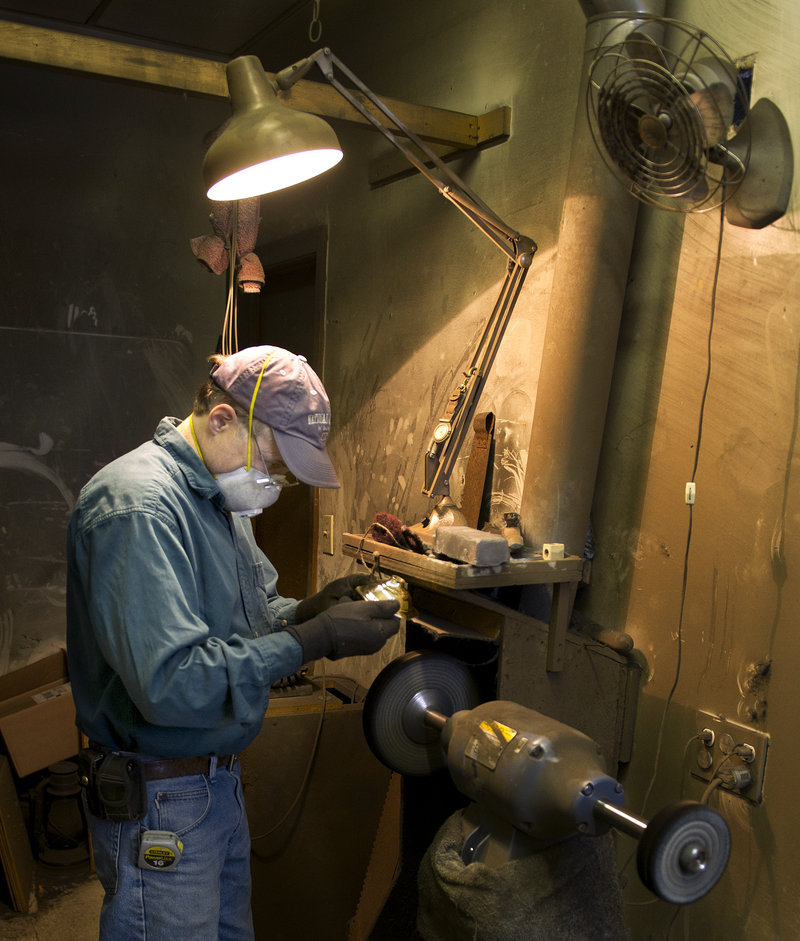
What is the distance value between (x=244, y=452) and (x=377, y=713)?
697mm

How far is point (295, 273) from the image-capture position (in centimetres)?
419

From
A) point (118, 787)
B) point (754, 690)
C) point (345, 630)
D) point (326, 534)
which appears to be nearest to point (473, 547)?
point (345, 630)

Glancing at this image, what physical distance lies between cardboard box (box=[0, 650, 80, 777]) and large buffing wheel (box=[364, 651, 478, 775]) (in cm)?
190

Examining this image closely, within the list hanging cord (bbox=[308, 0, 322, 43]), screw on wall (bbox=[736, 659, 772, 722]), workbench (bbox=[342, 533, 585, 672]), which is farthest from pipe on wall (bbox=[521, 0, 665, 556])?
hanging cord (bbox=[308, 0, 322, 43])

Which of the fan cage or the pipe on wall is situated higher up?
the fan cage

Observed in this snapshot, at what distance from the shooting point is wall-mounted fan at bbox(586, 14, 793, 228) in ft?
5.59

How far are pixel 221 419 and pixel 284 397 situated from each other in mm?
136

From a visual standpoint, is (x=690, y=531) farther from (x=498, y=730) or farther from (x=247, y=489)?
(x=247, y=489)

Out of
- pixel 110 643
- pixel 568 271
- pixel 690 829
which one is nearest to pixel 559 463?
pixel 568 271

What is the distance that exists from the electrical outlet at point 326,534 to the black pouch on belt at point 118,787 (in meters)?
2.08

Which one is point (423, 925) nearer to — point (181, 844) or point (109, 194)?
point (181, 844)

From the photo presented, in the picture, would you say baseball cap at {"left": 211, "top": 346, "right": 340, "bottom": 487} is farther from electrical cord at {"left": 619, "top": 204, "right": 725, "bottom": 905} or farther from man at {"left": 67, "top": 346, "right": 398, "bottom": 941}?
electrical cord at {"left": 619, "top": 204, "right": 725, "bottom": 905}

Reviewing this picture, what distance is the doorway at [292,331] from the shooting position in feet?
12.5

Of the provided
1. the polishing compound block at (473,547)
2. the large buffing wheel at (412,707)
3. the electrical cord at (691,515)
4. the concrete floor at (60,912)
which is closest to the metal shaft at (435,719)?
the large buffing wheel at (412,707)
